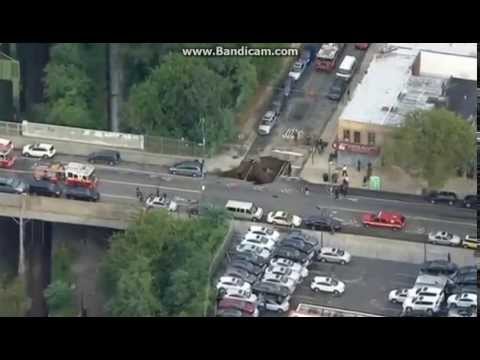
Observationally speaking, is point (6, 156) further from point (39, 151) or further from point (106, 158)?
point (106, 158)

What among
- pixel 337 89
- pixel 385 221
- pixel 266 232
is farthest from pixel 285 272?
pixel 337 89

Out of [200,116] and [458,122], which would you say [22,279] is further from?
[458,122]

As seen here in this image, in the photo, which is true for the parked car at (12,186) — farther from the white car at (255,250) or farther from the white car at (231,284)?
the white car at (231,284)

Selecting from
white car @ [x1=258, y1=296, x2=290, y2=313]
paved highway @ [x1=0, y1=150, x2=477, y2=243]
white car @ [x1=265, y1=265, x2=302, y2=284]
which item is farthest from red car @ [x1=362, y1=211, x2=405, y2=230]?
white car @ [x1=258, y1=296, x2=290, y2=313]

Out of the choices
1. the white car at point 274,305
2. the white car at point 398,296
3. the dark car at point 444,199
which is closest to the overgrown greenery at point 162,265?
the white car at point 274,305

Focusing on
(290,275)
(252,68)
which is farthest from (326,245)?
(252,68)

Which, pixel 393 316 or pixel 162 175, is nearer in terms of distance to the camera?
pixel 393 316

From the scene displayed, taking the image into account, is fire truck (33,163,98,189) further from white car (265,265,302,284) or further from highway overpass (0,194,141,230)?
white car (265,265,302,284)
